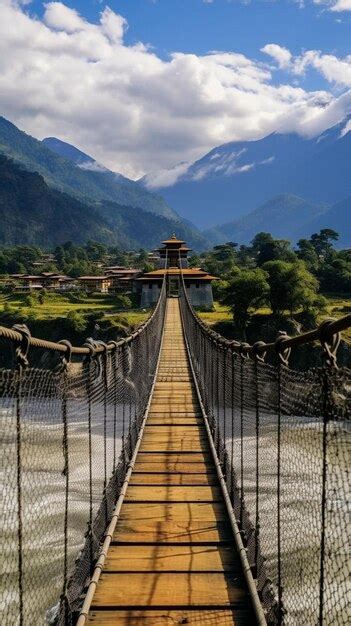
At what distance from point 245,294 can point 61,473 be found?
1763 cm

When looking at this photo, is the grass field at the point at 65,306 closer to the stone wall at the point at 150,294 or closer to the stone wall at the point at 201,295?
the stone wall at the point at 150,294

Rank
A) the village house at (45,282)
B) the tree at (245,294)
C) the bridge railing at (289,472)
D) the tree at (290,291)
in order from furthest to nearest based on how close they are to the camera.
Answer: the village house at (45,282), the tree at (290,291), the tree at (245,294), the bridge railing at (289,472)

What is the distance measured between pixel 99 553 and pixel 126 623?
551 mm

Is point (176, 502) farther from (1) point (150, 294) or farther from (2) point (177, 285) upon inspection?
(2) point (177, 285)

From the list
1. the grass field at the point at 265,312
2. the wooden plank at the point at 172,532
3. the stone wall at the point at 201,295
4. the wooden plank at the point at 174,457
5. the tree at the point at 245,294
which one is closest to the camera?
the wooden plank at the point at 172,532

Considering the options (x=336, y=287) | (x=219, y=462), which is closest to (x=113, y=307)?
(x=336, y=287)

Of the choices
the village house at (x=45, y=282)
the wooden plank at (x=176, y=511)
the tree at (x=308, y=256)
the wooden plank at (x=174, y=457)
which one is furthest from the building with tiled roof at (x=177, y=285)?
the wooden plank at (x=176, y=511)

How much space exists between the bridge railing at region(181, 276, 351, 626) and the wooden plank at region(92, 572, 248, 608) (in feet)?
0.46

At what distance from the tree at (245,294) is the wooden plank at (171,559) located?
68.8 ft

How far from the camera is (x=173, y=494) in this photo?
3461 millimetres

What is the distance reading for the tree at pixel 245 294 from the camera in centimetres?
2355

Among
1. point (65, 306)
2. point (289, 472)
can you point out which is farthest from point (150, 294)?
point (289, 472)

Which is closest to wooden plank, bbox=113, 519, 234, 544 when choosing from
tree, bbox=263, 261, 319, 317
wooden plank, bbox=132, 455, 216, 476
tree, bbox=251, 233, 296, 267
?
wooden plank, bbox=132, 455, 216, 476

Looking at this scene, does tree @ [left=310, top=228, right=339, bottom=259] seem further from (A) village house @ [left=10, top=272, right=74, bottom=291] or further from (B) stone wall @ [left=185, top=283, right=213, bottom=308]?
(B) stone wall @ [left=185, top=283, right=213, bottom=308]
